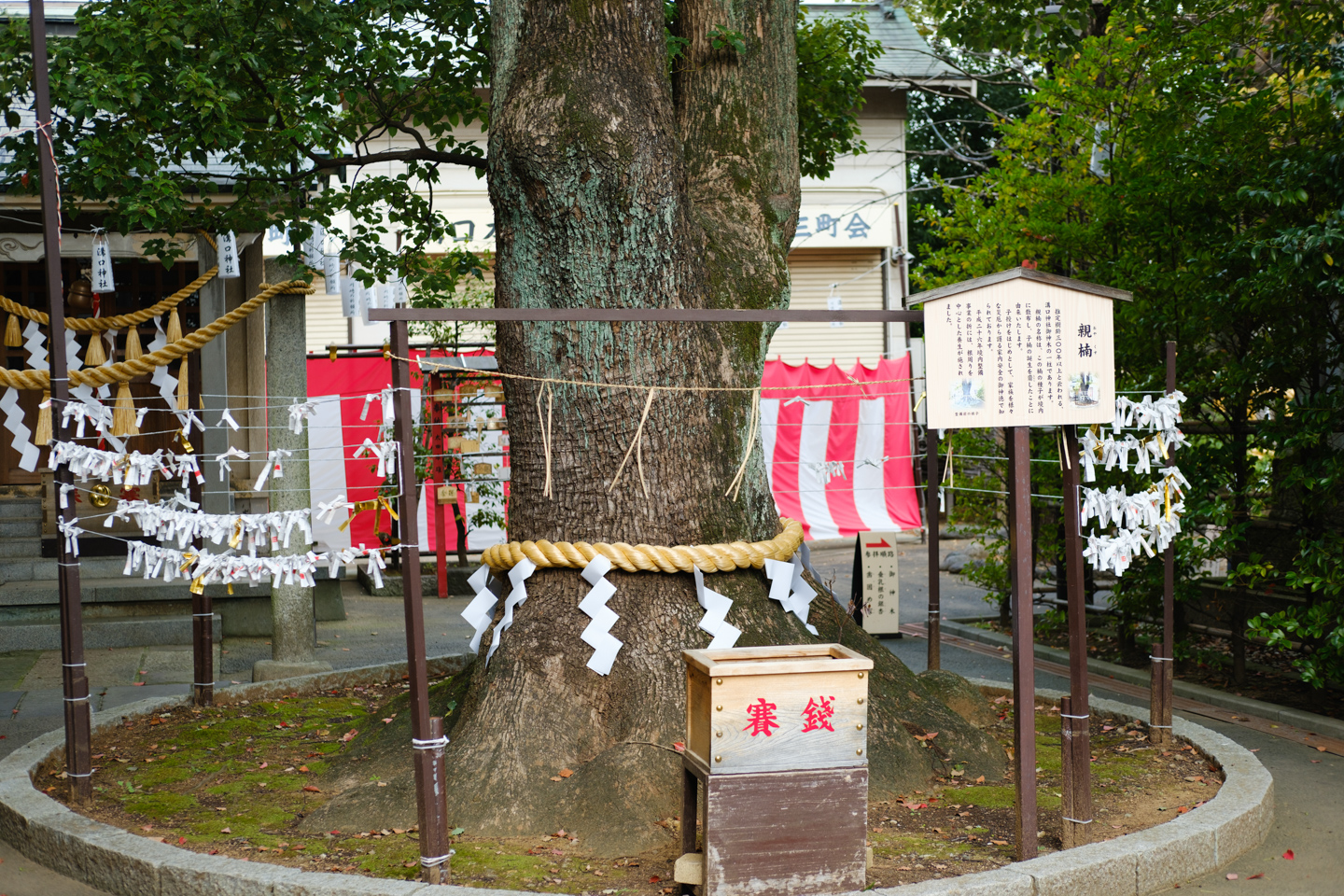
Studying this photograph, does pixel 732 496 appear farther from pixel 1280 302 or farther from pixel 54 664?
pixel 54 664

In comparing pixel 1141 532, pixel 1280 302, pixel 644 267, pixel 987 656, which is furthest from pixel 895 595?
pixel 644 267

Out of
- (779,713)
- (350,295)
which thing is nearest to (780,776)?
(779,713)

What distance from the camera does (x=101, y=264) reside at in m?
8.72

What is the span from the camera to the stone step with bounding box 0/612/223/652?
9.58 meters

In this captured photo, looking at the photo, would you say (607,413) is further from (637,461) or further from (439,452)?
(439,452)

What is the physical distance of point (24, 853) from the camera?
4836 millimetres

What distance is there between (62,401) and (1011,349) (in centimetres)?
427

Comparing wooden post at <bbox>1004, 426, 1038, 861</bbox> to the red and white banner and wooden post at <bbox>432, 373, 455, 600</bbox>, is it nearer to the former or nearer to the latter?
wooden post at <bbox>432, 373, 455, 600</bbox>

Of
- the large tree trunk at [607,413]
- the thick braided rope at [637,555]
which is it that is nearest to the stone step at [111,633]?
the large tree trunk at [607,413]

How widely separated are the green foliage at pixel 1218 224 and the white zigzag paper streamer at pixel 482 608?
475cm

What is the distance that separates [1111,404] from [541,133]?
9.18 feet

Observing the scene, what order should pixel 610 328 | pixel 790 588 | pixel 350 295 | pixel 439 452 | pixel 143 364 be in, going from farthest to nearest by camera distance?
pixel 439 452, pixel 350 295, pixel 143 364, pixel 790 588, pixel 610 328

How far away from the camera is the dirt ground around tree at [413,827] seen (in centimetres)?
440

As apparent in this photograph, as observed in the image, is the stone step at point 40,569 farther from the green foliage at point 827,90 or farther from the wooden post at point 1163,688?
the wooden post at point 1163,688
